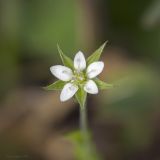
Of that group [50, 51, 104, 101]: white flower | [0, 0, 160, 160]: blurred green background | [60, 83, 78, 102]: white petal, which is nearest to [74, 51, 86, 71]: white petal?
[50, 51, 104, 101]: white flower

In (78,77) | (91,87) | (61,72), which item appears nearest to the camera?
(91,87)

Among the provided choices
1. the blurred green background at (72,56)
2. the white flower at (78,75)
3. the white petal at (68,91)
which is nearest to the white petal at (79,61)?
the white flower at (78,75)

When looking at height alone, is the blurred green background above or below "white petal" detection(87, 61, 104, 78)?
above

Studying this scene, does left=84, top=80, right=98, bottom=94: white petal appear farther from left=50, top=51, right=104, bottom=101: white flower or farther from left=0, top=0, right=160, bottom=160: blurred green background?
left=0, top=0, right=160, bottom=160: blurred green background

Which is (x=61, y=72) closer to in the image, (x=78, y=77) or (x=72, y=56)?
(x=78, y=77)

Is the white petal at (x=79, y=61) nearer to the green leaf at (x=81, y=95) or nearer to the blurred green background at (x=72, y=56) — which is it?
the green leaf at (x=81, y=95)

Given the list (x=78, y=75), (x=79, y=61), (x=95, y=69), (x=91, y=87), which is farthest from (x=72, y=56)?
(x=91, y=87)

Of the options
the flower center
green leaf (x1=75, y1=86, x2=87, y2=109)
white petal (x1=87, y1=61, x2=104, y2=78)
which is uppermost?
the flower center
